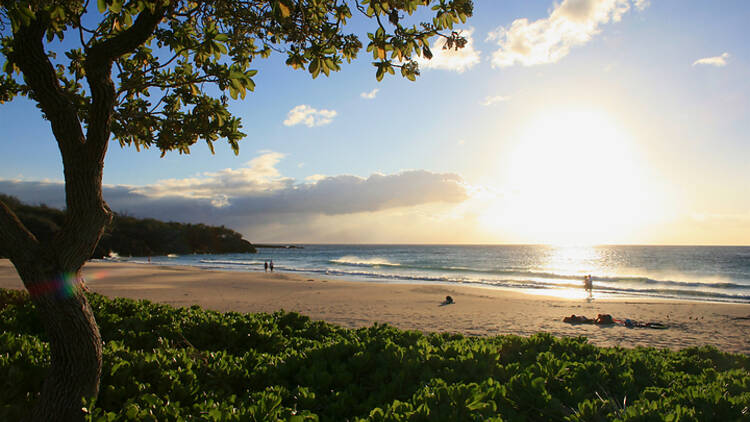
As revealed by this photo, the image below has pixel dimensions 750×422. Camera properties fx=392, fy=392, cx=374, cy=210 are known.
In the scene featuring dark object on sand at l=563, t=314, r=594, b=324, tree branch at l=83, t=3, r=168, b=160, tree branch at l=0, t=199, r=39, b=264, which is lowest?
dark object on sand at l=563, t=314, r=594, b=324

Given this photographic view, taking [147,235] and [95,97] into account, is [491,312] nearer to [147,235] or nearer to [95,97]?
[95,97]

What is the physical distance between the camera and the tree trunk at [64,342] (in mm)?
2637

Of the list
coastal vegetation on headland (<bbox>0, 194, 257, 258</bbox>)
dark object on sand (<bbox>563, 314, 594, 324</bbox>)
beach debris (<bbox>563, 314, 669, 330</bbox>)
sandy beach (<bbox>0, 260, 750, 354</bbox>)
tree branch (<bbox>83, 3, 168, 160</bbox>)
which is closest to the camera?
tree branch (<bbox>83, 3, 168, 160</bbox>)

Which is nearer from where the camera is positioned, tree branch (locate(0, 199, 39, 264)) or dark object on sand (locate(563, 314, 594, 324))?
tree branch (locate(0, 199, 39, 264))

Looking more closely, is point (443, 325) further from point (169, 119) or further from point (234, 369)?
point (169, 119)

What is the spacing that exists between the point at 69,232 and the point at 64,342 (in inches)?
29.9

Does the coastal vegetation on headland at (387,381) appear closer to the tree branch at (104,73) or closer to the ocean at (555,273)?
the tree branch at (104,73)

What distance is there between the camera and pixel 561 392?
8.83 ft

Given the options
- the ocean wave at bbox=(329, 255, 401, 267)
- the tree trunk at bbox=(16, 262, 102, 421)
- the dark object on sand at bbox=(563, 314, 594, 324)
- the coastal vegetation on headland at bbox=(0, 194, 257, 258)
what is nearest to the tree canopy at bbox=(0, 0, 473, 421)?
the tree trunk at bbox=(16, 262, 102, 421)

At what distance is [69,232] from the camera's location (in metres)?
2.74

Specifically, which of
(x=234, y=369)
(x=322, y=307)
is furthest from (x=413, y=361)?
(x=322, y=307)

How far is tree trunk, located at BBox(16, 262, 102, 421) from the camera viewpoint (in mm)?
2637

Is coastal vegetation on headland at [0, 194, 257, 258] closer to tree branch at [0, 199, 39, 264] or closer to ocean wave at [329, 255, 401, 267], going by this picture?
ocean wave at [329, 255, 401, 267]

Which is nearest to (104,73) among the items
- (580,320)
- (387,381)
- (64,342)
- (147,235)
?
(64,342)
